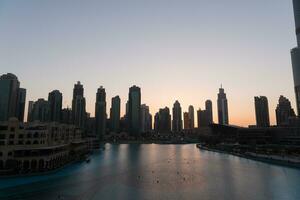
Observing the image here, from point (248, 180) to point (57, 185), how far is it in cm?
5062

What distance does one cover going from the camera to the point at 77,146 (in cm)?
12256

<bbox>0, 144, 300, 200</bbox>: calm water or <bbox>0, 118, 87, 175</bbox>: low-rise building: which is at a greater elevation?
<bbox>0, 118, 87, 175</bbox>: low-rise building

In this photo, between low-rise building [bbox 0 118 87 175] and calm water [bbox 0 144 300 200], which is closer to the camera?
calm water [bbox 0 144 300 200]

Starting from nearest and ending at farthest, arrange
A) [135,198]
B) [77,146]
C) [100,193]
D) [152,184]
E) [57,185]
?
1. [135,198]
2. [100,193]
3. [57,185]
4. [152,184]
5. [77,146]

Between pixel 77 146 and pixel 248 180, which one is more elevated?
pixel 77 146

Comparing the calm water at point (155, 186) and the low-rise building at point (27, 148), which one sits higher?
the low-rise building at point (27, 148)

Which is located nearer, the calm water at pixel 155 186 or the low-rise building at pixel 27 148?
the calm water at pixel 155 186

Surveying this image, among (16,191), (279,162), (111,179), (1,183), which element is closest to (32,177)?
(1,183)

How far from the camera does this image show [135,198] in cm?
5250

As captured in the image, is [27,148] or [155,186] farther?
[27,148]

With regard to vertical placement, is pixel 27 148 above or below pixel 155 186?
above

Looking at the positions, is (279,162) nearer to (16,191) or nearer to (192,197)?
(192,197)

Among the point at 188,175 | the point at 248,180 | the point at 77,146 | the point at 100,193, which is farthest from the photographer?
the point at 77,146

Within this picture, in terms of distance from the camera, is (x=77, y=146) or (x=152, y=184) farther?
(x=77, y=146)
